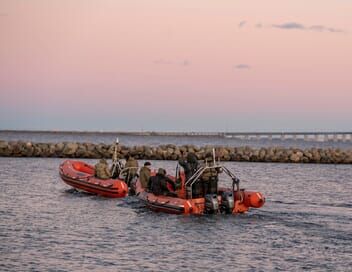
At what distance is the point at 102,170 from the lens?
30766 millimetres

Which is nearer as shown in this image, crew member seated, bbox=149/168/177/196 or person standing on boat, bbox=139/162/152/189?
crew member seated, bbox=149/168/177/196

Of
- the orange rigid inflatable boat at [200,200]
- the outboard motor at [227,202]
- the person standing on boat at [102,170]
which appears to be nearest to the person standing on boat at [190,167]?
the orange rigid inflatable boat at [200,200]

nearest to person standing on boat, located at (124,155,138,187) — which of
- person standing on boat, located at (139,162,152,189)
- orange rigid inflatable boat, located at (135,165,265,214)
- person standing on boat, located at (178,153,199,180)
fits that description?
person standing on boat, located at (139,162,152,189)

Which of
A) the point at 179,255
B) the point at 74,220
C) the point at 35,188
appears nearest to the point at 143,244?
the point at 179,255

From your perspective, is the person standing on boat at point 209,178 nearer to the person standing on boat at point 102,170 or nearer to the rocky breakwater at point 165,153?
the person standing on boat at point 102,170

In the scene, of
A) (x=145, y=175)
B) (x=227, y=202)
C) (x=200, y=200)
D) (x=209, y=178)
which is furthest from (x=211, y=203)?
(x=145, y=175)

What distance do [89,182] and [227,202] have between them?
8622 millimetres

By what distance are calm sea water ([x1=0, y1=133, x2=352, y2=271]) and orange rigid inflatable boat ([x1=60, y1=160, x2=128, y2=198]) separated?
331mm

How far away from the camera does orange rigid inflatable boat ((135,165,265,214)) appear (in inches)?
942

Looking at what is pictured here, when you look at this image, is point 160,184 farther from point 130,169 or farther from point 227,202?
point 130,169

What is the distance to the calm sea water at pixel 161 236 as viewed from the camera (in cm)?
1775

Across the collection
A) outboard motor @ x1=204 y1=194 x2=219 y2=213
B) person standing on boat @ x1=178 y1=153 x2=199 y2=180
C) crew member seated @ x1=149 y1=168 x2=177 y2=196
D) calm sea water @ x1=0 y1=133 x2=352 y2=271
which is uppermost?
person standing on boat @ x1=178 y1=153 x2=199 y2=180

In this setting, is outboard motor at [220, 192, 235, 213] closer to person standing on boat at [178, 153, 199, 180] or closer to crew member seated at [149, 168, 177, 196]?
person standing on boat at [178, 153, 199, 180]

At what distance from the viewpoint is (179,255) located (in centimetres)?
1878
